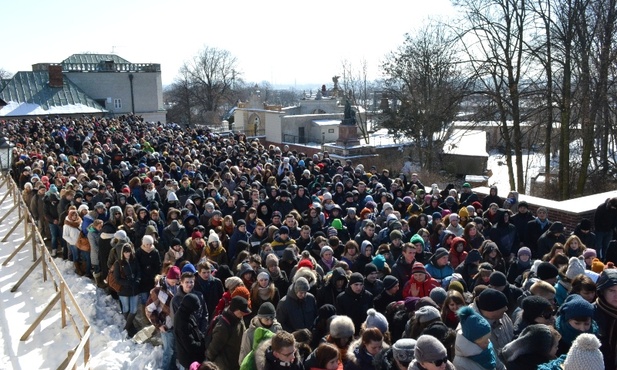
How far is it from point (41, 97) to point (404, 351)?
1556 inches

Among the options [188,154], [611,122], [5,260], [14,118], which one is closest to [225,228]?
[5,260]

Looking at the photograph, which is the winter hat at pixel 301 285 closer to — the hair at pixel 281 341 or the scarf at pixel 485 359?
the hair at pixel 281 341

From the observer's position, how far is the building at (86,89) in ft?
122

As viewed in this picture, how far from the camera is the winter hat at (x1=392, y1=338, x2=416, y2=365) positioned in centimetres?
427

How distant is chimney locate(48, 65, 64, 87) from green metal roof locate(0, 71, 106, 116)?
12.1 inches

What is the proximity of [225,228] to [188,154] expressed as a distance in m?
8.48

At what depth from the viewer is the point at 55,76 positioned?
39031 millimetres

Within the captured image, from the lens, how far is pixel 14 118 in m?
35.6

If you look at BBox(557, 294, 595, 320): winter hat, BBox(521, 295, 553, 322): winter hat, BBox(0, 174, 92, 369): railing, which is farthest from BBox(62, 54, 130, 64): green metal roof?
BBox(557, 294, 595, 320): winter hat

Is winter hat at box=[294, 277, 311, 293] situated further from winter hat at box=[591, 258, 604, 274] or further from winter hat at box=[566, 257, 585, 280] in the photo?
winter hat at box=[591, 258, 604, 274]

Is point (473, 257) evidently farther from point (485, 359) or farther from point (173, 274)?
point (173, 274)

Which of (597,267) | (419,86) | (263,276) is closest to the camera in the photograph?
(263,276)

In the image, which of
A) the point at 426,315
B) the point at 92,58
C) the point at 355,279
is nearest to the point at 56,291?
the point at 355,279

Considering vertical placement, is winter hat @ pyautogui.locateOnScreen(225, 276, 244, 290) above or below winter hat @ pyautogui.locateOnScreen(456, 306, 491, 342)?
below
